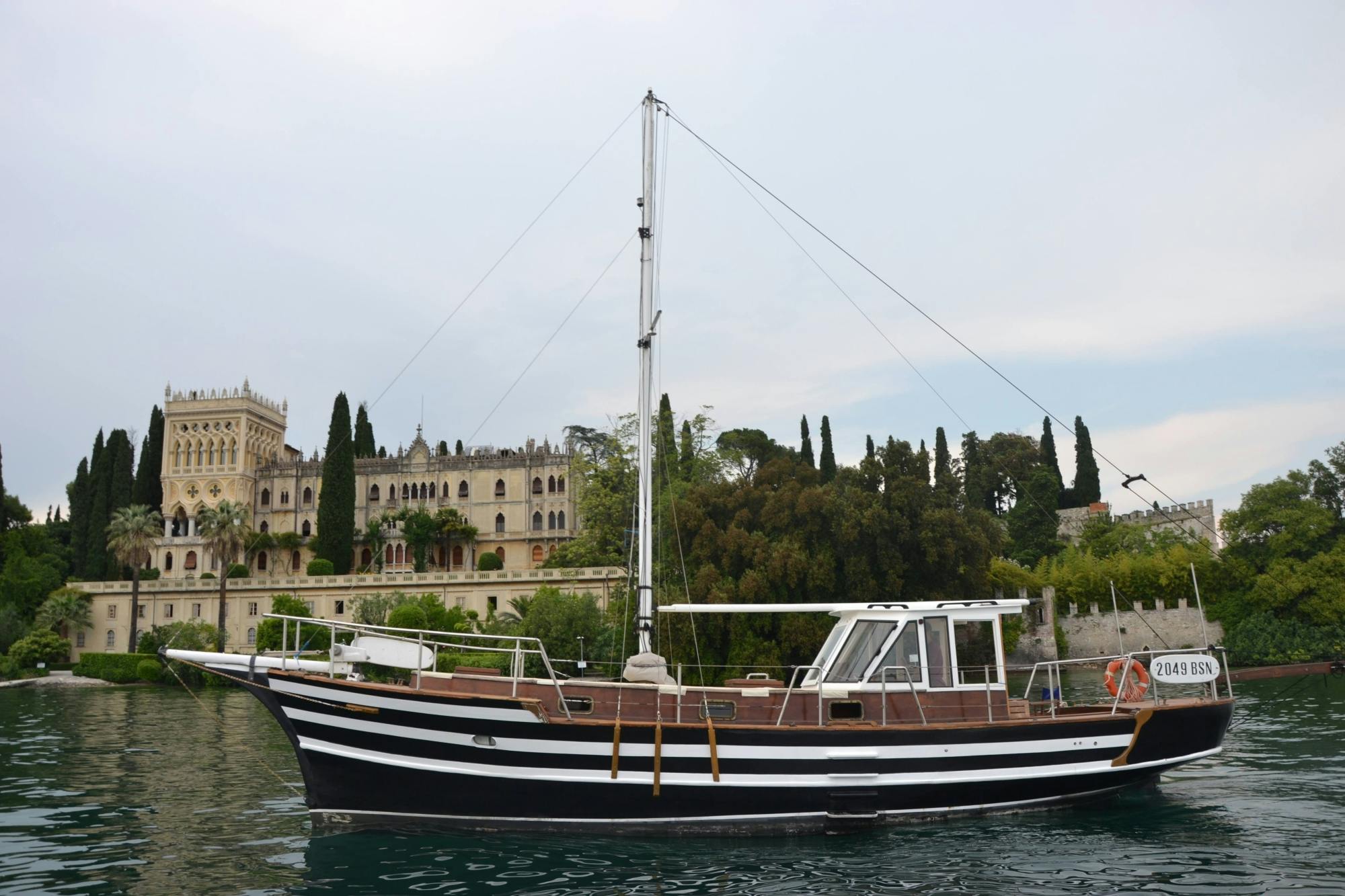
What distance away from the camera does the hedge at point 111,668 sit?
56406 millimetres

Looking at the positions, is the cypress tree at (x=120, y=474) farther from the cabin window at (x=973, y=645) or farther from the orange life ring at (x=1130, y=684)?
the orange life ring at (x=1130, y=684)

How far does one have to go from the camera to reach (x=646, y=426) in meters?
17.7

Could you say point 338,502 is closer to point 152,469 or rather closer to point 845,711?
point 152,469

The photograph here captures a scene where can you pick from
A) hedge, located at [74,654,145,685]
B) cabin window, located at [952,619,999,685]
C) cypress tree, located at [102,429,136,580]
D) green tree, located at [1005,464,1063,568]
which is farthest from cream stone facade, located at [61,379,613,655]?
cabin window, located at [952,619,999,685]

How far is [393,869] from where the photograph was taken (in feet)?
41.3

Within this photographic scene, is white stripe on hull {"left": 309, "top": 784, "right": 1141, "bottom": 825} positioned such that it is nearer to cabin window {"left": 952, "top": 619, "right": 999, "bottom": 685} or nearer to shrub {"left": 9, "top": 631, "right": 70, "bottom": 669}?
cabin window {"left": 952, "top": 619, "right": 999, "bottom": 685}

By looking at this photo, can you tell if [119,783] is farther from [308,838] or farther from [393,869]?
[393,869]

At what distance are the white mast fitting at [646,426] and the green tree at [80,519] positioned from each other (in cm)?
7072

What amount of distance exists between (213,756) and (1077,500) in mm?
71167

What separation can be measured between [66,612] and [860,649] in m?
64.5

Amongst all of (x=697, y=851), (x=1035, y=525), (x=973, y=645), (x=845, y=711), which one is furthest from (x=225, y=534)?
(x=697, y=851)

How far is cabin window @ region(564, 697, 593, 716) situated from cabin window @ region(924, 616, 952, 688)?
5.07 metres

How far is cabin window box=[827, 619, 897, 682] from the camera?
1568 centimetres

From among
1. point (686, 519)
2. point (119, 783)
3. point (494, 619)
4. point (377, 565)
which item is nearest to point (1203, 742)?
point (119, 783)
